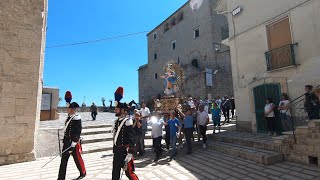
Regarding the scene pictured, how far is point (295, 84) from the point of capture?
29.6ft

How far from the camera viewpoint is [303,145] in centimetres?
650

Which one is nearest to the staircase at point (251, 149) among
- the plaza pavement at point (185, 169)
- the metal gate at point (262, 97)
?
the plaza pavement at point (185, 169)

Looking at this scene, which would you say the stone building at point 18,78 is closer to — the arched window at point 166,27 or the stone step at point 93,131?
the stone step at point 93,131

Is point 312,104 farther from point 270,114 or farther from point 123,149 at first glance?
point 123,149

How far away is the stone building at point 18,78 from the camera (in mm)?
7266

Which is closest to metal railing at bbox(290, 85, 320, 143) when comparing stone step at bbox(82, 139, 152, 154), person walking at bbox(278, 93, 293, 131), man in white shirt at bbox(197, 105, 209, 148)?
person walking at bbox(278, 93, 293, 131)

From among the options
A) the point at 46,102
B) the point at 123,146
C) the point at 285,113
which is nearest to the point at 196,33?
the point at 46,102

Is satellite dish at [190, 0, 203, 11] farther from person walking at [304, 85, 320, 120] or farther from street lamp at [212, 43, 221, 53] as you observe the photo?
person walking at [304, 85, 320, 120]

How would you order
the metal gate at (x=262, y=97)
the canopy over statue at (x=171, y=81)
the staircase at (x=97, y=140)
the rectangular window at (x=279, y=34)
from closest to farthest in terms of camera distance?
1. the staircase at (x=97, y=140)
2. the rectangular window at (x=279, y=34)
3. the metal gate at (x=262, y=97)
4. the canopy over statue at (x=171, y=81)

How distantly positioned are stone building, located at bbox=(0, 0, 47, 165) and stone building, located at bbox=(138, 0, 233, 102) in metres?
18.5

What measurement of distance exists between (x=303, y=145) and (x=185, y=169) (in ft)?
11.5

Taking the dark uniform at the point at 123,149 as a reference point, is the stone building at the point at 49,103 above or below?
above

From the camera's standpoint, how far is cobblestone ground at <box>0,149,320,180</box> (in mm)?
5638

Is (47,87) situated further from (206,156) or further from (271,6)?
(271,6)
